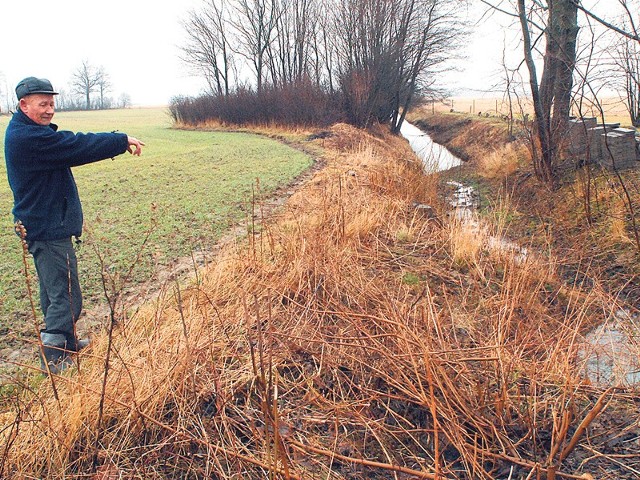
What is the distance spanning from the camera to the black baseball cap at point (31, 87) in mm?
2811

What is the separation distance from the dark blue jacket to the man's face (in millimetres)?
38

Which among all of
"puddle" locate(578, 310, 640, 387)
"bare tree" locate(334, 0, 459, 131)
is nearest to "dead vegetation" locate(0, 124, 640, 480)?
"puddle" locate(578, 310, 640, 387)

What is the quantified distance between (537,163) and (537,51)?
78.1 inches

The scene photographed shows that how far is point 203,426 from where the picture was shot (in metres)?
2.34

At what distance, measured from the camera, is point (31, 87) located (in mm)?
2814

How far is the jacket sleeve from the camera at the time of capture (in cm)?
286

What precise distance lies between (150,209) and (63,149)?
442cm

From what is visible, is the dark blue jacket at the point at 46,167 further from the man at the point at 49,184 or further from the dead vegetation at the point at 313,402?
the dead vegetation at the point at 313,402

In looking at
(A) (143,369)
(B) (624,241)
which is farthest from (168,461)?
(B) (624,241)

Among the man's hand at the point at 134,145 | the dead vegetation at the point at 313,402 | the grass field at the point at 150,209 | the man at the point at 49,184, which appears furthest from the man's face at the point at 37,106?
the dead vegetation at the point at 313,402

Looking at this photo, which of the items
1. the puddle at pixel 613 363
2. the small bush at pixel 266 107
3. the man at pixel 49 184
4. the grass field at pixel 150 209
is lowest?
the puddle at pixel 613 363

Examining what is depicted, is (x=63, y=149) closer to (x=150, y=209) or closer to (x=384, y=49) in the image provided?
(x=150, y=209)

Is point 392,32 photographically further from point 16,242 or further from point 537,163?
point 16,242

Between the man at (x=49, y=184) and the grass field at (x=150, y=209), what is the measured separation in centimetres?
26
